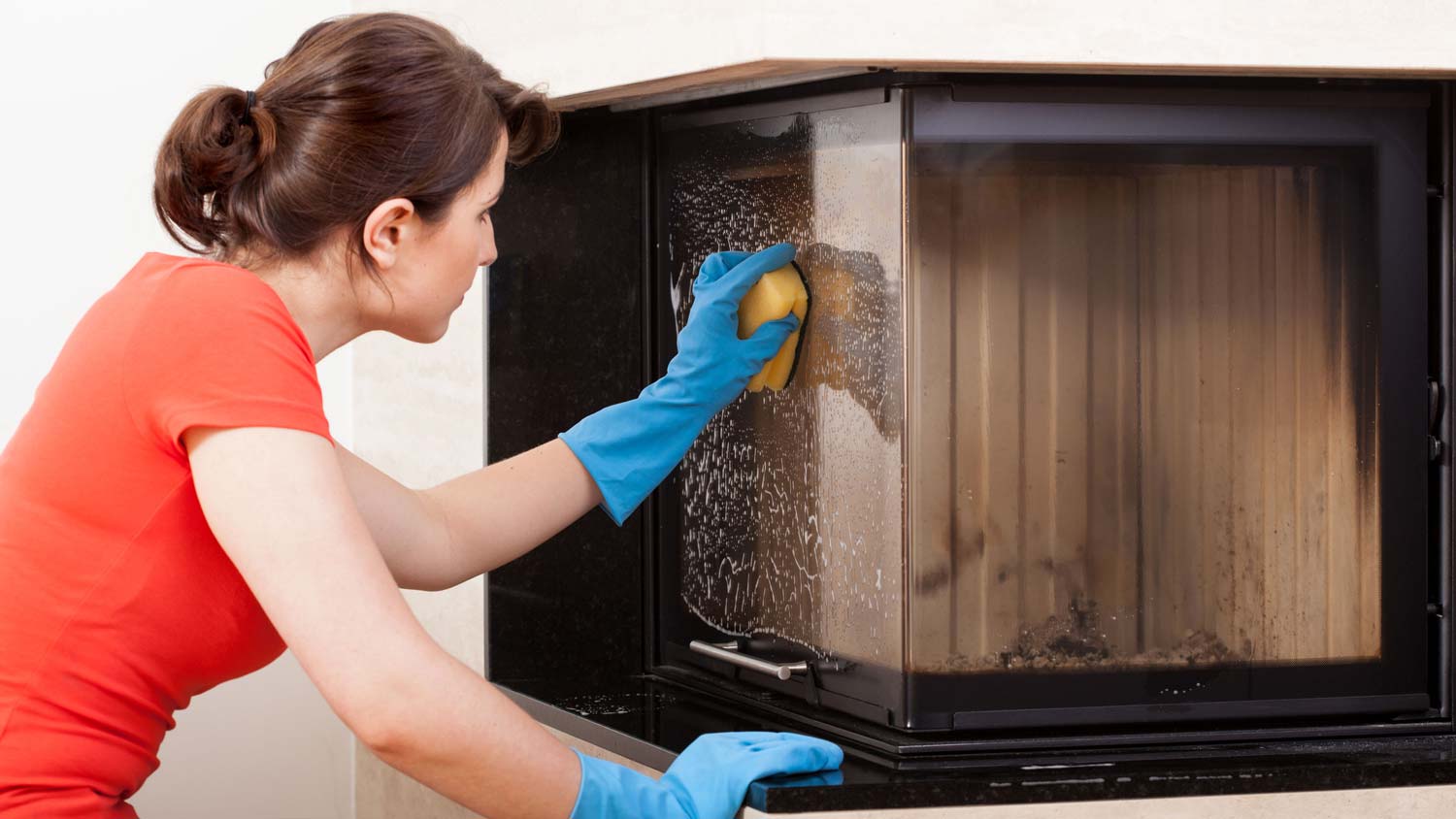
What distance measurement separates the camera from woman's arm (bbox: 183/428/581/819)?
0.90m

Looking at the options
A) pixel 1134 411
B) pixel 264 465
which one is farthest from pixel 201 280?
pixel 1134 411

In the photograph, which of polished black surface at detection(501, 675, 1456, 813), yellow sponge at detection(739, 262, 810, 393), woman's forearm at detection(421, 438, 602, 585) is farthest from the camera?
yellow sponge at detection(739, 262, 810, 393)

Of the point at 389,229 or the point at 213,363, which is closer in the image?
the point at 213,363

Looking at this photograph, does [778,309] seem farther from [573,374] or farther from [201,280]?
A: [201,280]

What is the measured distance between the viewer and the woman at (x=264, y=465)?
91 cm

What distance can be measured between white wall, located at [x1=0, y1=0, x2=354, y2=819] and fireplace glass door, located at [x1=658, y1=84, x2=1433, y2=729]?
908mm

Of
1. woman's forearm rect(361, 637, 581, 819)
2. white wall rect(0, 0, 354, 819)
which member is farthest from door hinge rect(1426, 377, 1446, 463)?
white wall rect(0, 0, 354, 819)

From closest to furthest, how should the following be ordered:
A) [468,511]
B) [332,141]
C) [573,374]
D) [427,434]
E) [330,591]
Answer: [330,591]
[332,141]
[468,511]
[573,374]
[427,434]

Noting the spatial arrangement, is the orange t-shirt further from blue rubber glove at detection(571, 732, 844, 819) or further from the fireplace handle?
the fireplace handle

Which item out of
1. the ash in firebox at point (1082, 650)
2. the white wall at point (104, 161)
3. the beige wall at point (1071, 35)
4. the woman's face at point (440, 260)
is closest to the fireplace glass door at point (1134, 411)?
the ash in firebox at point (1082, 650)

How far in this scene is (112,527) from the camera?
989 mm

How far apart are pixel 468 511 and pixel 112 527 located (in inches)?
17.4

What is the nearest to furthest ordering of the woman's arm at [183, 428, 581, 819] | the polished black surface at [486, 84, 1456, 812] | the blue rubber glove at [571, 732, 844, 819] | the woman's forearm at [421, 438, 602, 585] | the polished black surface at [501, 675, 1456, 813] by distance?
the woman's arm at [183, 428, 581, 819]
the blue rubber glove at [571, 732, 844, 819]
the polished black surface at [501, 675, 1456, 813]
the woman's forearm at [421, 438, 602, 585]
the polished black surface at [486, 84, 1456, 812]

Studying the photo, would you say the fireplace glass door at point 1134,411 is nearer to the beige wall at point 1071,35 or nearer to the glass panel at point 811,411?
the glass panel at point 811,411
